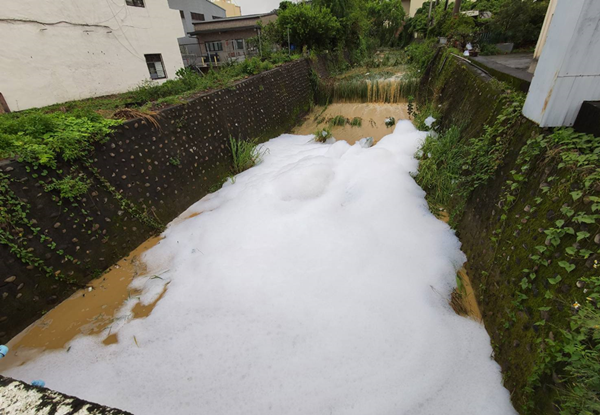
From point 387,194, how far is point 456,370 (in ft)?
7.14

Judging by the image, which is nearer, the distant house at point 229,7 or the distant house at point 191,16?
the distant house at point 191,16

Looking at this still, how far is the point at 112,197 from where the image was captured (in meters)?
3.23

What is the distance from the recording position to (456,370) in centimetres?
201

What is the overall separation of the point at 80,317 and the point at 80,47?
372 inches

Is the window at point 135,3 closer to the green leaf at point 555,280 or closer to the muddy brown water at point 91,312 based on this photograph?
the muddy brown water at point 91,312

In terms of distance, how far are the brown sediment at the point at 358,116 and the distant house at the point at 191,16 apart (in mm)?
12289

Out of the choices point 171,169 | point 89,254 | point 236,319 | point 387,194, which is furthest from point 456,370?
point 171,169

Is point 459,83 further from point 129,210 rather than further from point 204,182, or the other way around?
point 129,210

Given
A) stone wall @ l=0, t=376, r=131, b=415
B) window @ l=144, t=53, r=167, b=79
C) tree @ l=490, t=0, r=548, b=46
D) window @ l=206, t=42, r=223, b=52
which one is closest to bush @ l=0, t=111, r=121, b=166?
stone wall @ l=0, t=376, r=131, b=415

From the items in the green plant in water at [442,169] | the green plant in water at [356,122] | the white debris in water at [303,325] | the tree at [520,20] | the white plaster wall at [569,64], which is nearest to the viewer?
the white plaster wall at [569,64]

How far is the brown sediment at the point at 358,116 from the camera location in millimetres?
6766

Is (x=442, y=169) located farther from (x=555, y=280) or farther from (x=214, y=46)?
(x=214, y=46)

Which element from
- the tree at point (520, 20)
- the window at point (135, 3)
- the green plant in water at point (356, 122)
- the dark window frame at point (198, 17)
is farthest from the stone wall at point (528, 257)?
the dark window frame at point (198, 17)

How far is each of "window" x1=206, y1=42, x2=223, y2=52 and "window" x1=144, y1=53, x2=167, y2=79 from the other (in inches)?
357
